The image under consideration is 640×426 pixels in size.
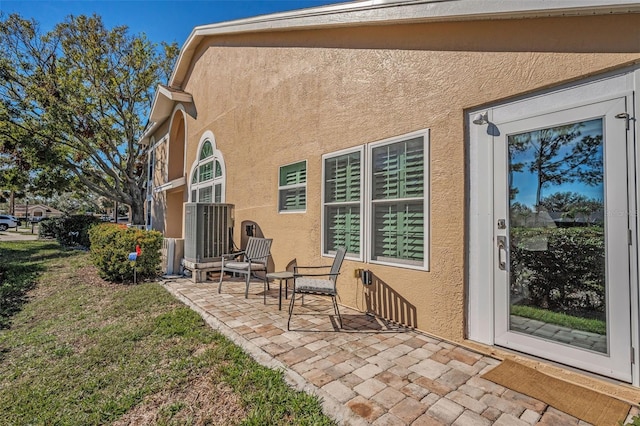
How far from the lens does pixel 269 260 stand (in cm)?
722

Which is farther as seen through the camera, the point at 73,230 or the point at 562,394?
the point at 73,230

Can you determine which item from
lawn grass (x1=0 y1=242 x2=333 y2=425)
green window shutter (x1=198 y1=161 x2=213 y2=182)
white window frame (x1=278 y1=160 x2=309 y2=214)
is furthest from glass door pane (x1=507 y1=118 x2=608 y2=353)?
green window shutter (x1=198 y1=161 x2=213 y2=182)

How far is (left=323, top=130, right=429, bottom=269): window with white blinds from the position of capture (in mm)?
4266

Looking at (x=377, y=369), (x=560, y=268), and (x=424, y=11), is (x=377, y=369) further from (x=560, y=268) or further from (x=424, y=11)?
(x=424, y=11)

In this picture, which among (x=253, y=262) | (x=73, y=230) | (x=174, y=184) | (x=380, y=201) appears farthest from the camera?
(x=73, y=230)

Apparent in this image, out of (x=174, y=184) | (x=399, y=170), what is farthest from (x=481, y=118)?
(x=174, y=184)

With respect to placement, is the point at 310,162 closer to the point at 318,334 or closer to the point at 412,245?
the point at 412,245

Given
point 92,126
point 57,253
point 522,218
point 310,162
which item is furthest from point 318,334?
point 92,126

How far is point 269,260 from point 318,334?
340cm

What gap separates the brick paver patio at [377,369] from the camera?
2.45 m

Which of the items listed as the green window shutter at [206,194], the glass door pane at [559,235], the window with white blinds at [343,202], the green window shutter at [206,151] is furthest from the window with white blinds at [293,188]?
the green window shutter at [206,151]

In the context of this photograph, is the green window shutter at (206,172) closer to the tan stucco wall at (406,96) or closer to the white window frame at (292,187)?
the tan stucco wall at (406,96)

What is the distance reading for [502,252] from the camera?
346 cm

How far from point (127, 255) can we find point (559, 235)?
28.2ft
